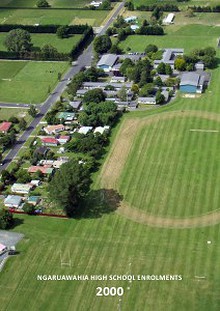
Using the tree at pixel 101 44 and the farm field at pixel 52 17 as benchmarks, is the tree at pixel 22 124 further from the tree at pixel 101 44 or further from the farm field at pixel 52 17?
the farm field at pixel 52 17

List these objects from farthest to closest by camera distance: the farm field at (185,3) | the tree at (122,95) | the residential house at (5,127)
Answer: the farm field at (185,3) < the tree at (122,95) < the residential house at (5,127)

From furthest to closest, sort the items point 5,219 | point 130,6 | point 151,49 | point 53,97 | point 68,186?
1. point 130,6
2. point 151,49
3. point 53,97
4. point 5,219
5. point 68,186

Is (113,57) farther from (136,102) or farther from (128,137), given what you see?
(128,137)

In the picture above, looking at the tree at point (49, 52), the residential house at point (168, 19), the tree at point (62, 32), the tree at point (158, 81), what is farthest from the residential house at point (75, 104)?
the residential house at point (168, 19)

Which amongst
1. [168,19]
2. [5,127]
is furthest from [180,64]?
[5,127]

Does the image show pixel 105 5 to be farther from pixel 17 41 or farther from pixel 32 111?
pixel 32 111

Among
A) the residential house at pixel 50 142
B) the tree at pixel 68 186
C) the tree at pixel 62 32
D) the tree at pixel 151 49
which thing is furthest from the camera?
the tree at pixel 62 32

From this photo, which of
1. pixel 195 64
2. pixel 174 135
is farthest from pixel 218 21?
pixel 174 135
